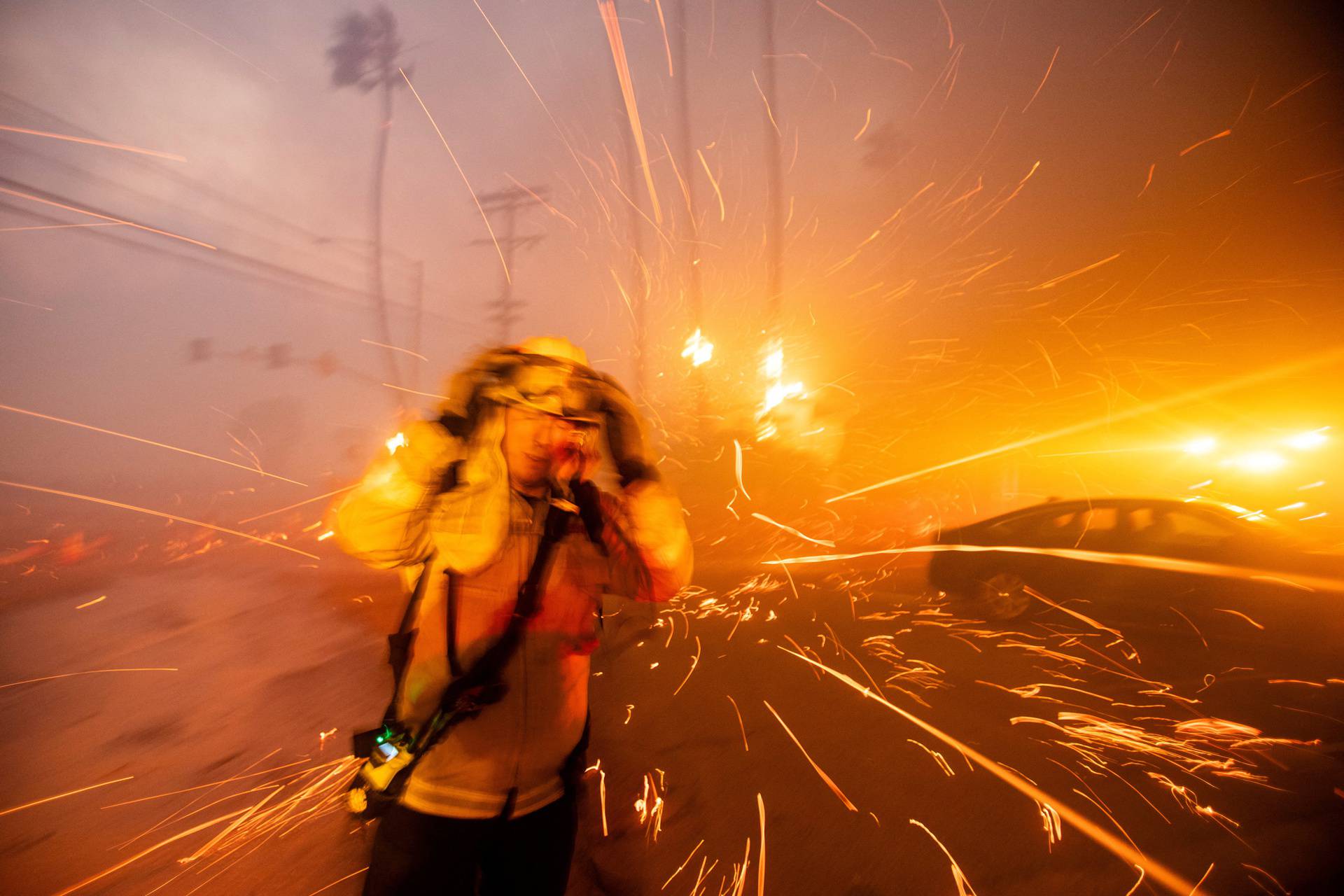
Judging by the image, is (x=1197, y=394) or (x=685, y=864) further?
(x=1197, y=394)

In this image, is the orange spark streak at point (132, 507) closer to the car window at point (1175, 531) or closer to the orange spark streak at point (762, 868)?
the orange spark streak at point (762, 868)

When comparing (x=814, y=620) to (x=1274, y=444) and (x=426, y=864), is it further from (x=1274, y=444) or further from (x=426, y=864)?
(x=426, y=864)

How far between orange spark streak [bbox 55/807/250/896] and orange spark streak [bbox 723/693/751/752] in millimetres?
3030

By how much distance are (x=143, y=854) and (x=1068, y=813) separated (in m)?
4.96

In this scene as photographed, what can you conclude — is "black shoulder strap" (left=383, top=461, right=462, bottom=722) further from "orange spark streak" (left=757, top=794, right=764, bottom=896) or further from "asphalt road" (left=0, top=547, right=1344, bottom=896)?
"orange spark streak" (left=757, top=794, right=764, bottom=896)

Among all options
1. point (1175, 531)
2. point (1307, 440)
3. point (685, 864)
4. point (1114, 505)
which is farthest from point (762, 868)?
point (1307, 440)

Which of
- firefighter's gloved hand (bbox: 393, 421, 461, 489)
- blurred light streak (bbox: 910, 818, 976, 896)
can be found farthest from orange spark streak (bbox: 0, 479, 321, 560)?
blurred light streak (bbox: 910, 818, 976, 896)

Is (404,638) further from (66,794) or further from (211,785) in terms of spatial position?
(66,794)

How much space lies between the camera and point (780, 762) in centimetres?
291

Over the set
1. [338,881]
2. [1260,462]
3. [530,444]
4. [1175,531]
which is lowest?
[338,881]

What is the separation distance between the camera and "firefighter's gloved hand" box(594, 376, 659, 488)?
163 cm

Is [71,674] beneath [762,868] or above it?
beneath

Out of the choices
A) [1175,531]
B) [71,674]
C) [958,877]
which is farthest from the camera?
[71,674]

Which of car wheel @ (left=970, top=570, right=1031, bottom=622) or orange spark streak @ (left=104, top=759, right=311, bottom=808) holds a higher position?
car wheel @ (left=970, top=570, right=1031, bottom=622)
